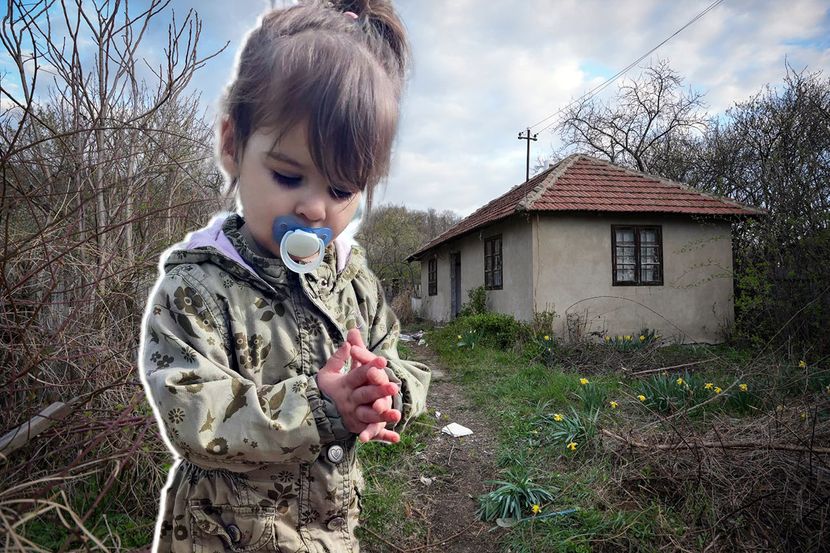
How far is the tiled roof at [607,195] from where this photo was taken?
32.4 ft

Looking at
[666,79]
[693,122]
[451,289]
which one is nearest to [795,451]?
[451,289]

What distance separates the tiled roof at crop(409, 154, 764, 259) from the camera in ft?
32.4

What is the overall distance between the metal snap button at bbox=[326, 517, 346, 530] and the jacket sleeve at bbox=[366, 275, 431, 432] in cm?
22

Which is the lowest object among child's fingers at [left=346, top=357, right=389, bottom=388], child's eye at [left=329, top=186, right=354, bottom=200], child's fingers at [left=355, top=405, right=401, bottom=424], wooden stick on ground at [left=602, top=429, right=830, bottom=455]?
wooden stick on ground at [left=602, top=429, right=830, bottom=455]

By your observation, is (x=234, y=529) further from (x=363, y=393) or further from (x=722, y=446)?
(x=722, y=446)

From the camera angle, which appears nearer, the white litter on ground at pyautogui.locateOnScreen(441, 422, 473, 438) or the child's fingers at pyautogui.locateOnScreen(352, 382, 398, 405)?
the child's fingers at pyautogui.locateOnScreen(352, 382, 398, 405)

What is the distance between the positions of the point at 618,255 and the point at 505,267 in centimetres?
238

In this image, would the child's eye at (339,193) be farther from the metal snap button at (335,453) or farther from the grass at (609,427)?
the grass at (609,427)

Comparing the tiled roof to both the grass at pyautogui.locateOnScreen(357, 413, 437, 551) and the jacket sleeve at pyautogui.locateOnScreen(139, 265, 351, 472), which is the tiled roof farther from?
the jacket sleeve at pyautogui.locateOnScreen(139, 265, 351, 472)

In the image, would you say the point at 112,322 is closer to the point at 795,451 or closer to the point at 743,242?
the point at 795,451

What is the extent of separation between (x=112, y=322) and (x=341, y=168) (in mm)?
2269

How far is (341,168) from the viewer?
942 millimetres

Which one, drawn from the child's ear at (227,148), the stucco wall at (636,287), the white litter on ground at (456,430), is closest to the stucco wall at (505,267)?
the stucco wall at (636,287)

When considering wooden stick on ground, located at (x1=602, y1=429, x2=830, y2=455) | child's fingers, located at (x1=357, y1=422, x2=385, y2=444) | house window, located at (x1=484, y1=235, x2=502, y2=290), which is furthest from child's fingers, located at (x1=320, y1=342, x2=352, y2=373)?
house window, located at (x1=484, y1=235, x2=502, y2=290)
